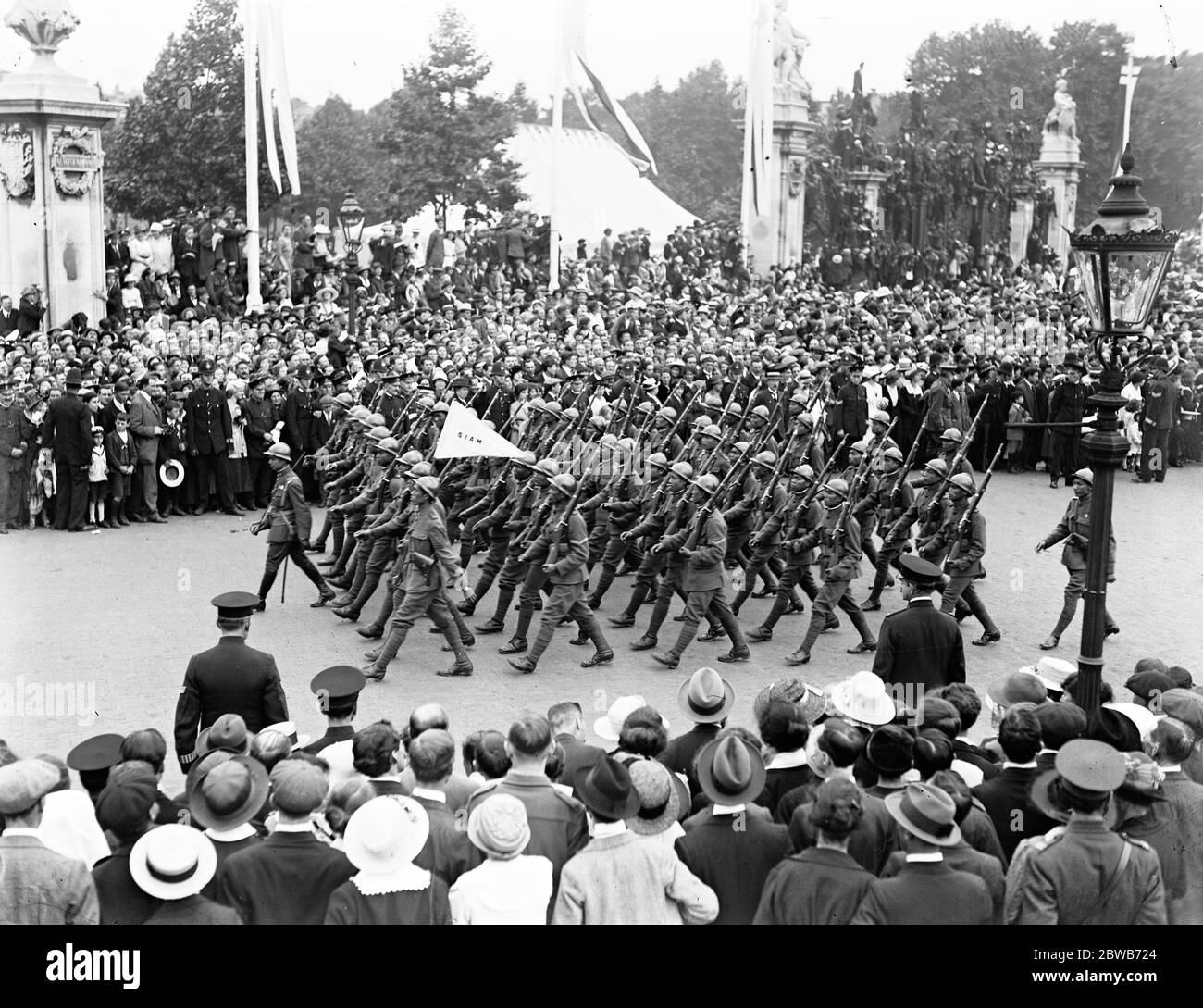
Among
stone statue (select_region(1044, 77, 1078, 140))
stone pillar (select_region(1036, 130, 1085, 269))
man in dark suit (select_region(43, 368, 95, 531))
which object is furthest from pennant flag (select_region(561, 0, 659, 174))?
stone pillar (select_region(1036, 130, 1085, 269))

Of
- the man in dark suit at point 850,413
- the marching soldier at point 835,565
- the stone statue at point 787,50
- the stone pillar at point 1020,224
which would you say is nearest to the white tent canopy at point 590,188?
the stone statue at point 787,50

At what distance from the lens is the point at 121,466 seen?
1738 centimetres

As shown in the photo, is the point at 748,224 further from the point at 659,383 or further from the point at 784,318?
the point at 659,383

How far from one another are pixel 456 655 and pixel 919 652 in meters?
4.18

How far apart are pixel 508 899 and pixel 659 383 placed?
14666 mm

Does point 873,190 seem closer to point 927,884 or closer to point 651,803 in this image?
point 651,803

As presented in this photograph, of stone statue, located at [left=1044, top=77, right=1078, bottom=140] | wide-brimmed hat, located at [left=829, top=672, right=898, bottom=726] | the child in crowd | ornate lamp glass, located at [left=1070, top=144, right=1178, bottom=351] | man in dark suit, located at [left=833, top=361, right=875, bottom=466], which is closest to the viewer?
wide-brimmed hat, located at [left=829, top=672, right=898, bottom=726]

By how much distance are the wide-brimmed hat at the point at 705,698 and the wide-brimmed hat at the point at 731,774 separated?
1.21 metres

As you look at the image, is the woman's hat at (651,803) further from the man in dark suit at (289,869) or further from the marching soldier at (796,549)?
the marching soldier at (796,549)

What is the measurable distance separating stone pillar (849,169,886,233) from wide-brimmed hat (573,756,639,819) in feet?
121

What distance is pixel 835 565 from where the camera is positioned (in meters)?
13.2

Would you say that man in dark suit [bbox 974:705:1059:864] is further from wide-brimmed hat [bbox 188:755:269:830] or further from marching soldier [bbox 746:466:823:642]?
marching soldier [bbox 746:466:823:642]

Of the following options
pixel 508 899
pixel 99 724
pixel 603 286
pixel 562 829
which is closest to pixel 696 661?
pixel 99 724

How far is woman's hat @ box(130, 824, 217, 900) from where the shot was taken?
16.7 ft
